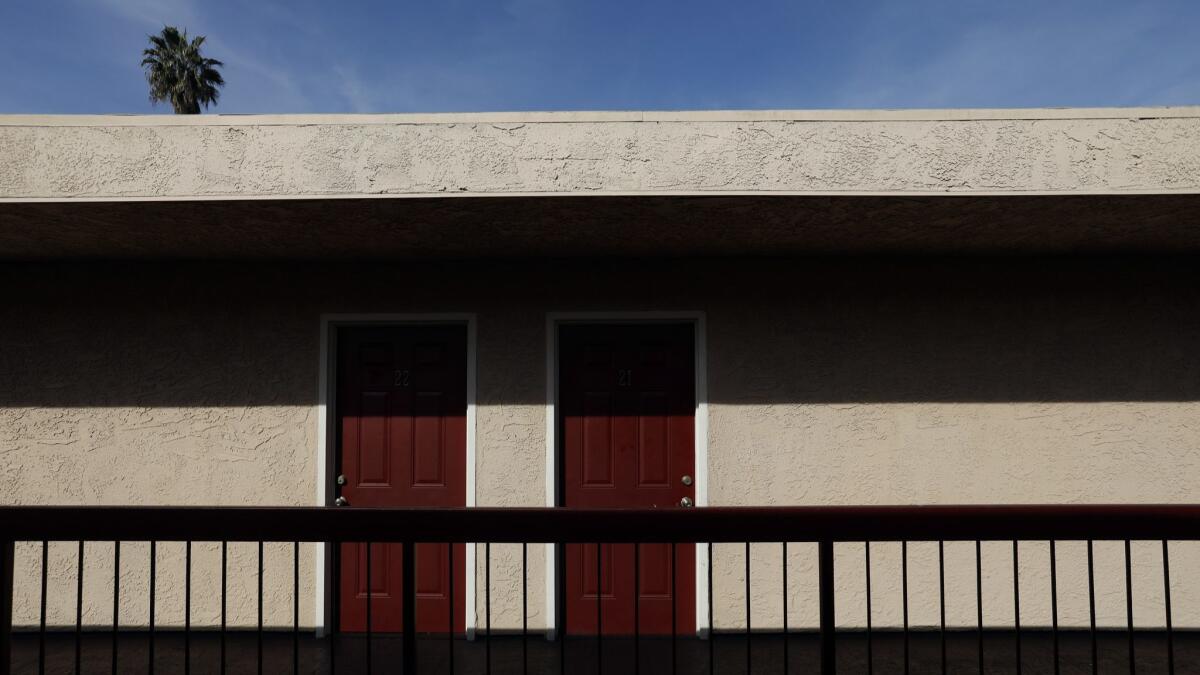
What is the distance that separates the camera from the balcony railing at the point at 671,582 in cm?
213

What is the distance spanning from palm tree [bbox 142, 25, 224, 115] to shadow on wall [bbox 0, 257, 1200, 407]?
18680 mm

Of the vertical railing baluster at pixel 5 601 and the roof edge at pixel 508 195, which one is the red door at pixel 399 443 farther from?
the vertical railing baluster at pixel 5 601

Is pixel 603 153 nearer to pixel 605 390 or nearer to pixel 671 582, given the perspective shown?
pixel 605 390

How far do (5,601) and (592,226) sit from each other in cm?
292

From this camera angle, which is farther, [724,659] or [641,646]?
[641,646]

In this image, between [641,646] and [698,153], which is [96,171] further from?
[641,646]

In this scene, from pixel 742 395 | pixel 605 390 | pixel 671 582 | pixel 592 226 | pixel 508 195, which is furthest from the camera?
pixel 605 390

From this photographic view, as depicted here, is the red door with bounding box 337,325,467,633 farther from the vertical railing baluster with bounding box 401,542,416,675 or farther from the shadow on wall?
the vertical railing baluster with bounding box 401,542,416,675

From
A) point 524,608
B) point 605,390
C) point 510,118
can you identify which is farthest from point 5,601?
point 605,390

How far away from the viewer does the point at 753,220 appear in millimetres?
3324

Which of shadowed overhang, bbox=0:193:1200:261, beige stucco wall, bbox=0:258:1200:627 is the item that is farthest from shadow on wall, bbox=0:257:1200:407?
shadowed overhang, bbox=0:193:1200:261

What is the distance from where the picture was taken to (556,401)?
407 cm

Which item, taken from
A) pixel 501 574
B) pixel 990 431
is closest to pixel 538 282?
pixel 501 574

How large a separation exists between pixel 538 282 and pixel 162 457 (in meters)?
2.74
